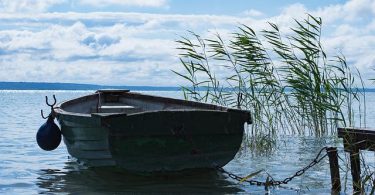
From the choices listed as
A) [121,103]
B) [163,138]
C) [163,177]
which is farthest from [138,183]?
[121,103]

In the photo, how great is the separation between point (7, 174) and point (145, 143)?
3.99 meters

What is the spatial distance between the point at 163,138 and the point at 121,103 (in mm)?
5708

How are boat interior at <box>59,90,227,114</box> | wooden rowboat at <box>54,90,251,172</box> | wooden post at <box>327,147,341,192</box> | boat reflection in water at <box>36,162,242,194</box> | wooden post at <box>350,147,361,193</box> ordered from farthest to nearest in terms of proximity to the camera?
boat interior at <box>59,90,227,114</box> < boat reflection in water at <box>36,162,242,194</box> < wooden rowboat at <box>54,90,251,172</box> < wooden post at <box>327,147,341,192</box> < wooden post at <box>350,147,361,193</box>

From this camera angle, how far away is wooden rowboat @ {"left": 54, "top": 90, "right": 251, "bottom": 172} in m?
8.00

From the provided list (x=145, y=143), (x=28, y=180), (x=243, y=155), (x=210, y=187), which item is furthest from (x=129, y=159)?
(x=243, y=155)

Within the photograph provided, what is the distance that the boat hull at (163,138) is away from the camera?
8000 millimetres

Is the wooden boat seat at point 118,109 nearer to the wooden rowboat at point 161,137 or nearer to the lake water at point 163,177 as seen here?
the lake water at point 163,177

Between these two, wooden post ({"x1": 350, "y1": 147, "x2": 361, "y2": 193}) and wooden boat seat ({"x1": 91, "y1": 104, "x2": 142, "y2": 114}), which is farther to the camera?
wooden boat seat ({"x1": 91, "y1": 104, "x2": 142, "y2": 114})

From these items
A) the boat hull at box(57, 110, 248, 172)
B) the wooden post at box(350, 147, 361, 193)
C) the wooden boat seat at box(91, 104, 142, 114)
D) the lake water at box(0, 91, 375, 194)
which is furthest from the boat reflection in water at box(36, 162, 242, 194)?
the wooden boat seat at box(91, 104, 142, 114)

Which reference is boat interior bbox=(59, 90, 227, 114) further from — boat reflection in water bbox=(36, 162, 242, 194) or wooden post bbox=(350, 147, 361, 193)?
wooden post bbox=(350, 147, 361, 193)

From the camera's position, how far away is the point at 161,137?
813cm

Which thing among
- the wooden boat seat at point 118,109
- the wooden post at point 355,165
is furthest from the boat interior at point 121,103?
the wooden post at point 355,165

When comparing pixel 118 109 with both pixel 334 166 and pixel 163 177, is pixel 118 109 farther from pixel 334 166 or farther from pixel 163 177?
pixel 334 166

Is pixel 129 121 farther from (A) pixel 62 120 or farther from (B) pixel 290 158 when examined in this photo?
(B) pixel 290 158
